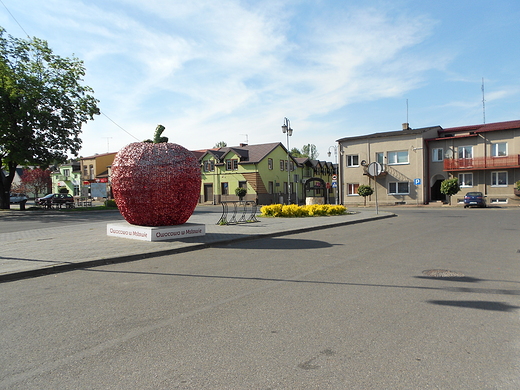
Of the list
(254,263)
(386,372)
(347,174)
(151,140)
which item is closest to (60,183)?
(347,174)

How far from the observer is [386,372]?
3250 mm

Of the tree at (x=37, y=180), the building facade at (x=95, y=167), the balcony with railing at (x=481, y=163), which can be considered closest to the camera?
the balcony with railing at (x=481, y=163)

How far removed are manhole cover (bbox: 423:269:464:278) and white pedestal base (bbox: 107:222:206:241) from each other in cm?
697

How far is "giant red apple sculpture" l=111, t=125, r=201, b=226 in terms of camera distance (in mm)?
10984

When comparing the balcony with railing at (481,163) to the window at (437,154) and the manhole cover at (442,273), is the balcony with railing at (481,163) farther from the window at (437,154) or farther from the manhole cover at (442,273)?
the manhole cover at (442,273)

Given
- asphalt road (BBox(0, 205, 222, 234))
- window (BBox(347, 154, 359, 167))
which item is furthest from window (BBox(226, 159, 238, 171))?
asphalt road (BBox(0, 205, 222, 234))

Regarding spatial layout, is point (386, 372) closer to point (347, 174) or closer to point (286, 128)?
point (286, 128)

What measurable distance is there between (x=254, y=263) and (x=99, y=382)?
516 centimetres

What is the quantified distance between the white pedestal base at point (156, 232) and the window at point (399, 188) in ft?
106

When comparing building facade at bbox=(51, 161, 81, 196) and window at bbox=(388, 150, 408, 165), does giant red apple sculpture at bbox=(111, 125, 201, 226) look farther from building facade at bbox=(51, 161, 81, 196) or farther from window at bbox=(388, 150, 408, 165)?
building facade at bbox=(51, 161, 81, 196)

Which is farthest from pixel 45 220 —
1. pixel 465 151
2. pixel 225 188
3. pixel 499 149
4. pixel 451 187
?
pixel 499 149

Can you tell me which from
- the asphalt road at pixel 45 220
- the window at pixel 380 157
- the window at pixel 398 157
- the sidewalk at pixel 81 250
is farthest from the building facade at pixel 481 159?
the sidewalk at pixel 81 250

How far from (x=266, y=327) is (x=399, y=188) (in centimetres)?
3889

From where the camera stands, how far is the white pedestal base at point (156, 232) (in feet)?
36.2
